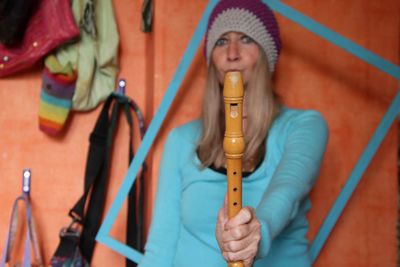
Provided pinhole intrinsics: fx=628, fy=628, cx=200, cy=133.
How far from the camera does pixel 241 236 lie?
2.65 ft

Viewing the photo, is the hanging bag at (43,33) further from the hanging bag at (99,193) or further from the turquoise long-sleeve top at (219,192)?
the turquoise long-sleeve top at (219,192)

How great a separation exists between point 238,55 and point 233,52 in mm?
13

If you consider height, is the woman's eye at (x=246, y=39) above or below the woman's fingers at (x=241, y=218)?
above

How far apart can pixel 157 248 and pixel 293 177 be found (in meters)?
0.41

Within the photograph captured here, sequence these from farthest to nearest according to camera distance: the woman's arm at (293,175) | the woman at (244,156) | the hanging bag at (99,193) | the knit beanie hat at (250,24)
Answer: the hanging bag at (99,193) → the knit beanie hat at (250,24) → the woman at (244,156) → the woman's arm at (293,175)

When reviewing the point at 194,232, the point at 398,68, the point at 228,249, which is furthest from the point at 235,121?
the point at 398,68

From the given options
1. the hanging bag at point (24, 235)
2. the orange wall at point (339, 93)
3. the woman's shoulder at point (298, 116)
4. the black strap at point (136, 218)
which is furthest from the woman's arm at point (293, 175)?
the hanging bag at point (24, 235)

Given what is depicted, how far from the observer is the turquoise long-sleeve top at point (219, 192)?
1081 millimetres

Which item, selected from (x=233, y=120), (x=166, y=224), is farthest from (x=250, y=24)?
(x=233, y=120)

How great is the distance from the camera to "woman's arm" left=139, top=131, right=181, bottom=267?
1321 millimetres

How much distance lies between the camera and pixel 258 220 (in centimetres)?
88

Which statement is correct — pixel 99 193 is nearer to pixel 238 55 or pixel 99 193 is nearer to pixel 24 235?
pixel 24 235

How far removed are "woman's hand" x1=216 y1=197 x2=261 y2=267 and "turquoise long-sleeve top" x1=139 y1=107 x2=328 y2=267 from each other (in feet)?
0.54

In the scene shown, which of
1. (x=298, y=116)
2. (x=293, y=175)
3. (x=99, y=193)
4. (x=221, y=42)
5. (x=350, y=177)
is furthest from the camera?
(x=99, y=193)
